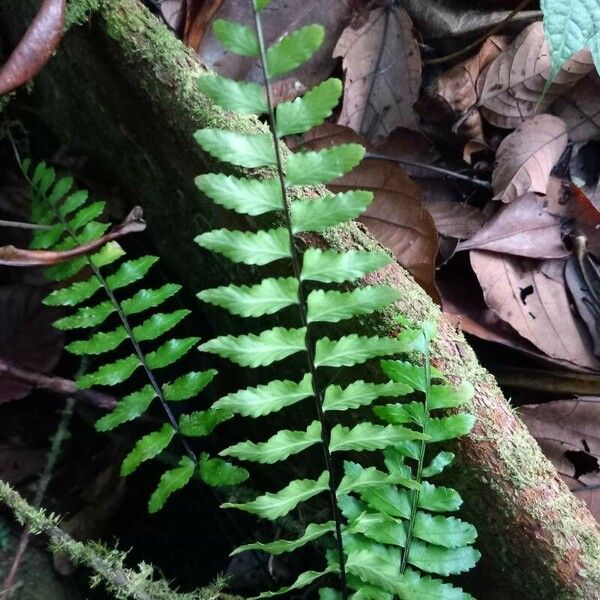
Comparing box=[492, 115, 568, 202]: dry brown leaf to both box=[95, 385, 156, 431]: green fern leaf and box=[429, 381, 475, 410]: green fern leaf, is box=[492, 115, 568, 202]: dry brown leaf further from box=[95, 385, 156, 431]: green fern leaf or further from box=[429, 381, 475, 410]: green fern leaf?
box=[95, 385, 156, 431]: green fern leaf

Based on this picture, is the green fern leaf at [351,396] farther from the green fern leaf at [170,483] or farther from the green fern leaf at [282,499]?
the green fern leaf at [170,483]

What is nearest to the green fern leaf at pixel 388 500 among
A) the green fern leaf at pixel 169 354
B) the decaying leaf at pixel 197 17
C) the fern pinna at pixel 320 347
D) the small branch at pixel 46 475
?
the fern pinna at pixel 320 347

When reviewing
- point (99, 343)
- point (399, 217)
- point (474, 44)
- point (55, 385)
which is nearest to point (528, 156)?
point (474, 44)

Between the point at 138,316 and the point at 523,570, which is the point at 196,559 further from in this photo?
the point at 523,570

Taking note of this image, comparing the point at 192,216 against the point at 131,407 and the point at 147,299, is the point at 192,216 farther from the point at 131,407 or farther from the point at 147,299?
the point at 131,407

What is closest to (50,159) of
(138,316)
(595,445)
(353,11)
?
(138,316)

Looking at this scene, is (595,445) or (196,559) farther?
(196,559)

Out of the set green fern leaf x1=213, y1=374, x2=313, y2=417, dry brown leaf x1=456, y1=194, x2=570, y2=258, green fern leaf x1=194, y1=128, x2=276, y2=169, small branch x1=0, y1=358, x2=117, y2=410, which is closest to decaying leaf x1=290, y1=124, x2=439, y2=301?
dry brown leaf x1=456, y1=194, x2=570, y2=258
